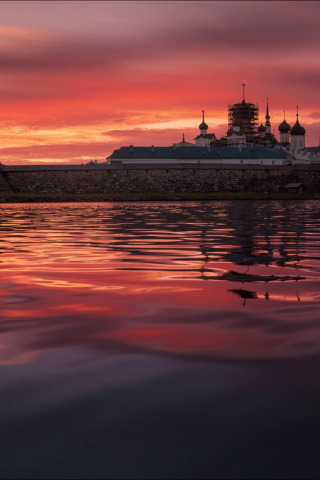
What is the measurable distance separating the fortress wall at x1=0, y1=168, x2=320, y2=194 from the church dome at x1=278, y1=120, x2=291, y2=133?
177ft

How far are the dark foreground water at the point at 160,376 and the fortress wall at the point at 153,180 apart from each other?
182 feet

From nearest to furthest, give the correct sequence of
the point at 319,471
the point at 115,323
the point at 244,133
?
the point at 319,471 < the point at 115,323 < the point at 244,133

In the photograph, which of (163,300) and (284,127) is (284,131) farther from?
→ (163,300)

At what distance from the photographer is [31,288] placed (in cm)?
614

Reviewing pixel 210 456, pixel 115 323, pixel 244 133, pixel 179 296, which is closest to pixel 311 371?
pixel 210 456

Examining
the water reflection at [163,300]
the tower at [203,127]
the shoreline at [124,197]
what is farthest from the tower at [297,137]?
the water reflection at [163,300]

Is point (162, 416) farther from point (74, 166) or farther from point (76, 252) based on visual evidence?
point (74, 166)

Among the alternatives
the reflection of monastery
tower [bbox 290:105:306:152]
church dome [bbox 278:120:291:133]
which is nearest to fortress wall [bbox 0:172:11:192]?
the reflection of monastery

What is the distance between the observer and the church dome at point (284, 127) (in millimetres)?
117875

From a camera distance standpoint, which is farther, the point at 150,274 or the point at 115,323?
the point at 150,274

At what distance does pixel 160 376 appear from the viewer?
314 centimetres

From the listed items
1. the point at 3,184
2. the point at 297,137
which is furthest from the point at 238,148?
the point at 3,184

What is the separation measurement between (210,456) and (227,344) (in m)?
1.62

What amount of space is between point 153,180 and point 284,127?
6240 cm
